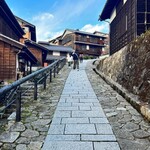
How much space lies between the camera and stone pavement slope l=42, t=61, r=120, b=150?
3.55 metres

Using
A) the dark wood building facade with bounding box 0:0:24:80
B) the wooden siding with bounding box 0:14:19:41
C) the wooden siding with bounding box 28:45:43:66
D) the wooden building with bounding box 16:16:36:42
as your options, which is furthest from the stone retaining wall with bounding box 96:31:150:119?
the wooden building with bounding box 16:16:36:42

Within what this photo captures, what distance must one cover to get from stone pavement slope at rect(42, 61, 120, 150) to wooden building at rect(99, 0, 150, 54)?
6.38 m

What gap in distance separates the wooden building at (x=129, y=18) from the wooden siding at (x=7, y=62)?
7903 mm

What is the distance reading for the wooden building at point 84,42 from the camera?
49.4m

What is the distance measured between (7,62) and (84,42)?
120 ft

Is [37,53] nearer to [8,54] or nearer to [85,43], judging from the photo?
[8,54]

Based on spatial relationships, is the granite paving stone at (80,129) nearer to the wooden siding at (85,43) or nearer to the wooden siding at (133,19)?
the wooden siding at (133,19)

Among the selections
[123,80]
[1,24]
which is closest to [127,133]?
[123,80]

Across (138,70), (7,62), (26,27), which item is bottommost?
(138,70)

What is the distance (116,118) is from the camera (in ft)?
16.0

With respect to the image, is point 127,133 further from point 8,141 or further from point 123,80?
point 123,80

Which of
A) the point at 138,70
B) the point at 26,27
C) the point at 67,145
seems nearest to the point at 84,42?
the point at 26,27

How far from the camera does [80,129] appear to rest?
4281mm

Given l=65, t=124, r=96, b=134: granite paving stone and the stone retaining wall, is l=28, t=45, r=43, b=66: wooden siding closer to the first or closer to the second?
the stone retaining wall
